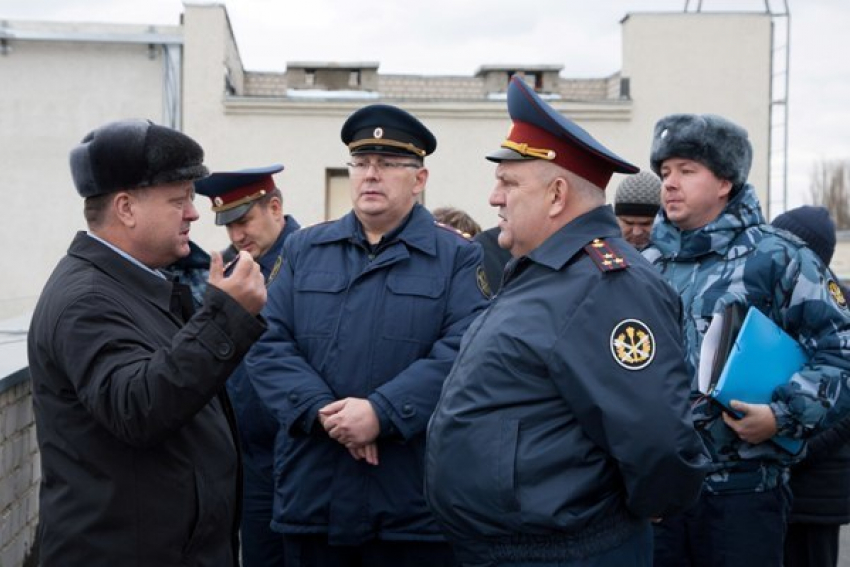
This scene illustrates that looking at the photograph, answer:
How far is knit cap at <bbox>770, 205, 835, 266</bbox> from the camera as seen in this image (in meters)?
5.04

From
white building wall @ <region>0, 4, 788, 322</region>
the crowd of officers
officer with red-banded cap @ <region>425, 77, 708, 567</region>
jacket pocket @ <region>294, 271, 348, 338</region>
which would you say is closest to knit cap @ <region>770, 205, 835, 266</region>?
the crowd of officers

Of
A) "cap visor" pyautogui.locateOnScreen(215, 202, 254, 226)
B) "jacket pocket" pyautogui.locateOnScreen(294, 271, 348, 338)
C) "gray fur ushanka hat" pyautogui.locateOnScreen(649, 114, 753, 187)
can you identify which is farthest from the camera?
"cap visor" pyautogui.locateOnScreen(215, 202, 254, 226)

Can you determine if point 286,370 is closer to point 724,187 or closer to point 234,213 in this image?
point 234,213

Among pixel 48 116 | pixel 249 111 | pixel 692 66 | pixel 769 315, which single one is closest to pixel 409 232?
pixel 769 315

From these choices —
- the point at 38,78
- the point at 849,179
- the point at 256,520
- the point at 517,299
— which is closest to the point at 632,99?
the point at 38,78

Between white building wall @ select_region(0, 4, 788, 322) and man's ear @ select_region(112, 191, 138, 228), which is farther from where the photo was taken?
white building wall @ select_region(0, 4, 788, 322)

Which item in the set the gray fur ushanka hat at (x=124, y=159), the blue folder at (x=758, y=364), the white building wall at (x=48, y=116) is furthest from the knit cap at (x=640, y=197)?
the white building wall at (x=48, y=116)

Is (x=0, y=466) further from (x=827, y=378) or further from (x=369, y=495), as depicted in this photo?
(x=827, y=378)

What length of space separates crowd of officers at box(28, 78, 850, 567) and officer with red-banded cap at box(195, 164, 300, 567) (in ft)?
2.03

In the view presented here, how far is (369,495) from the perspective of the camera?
12.6ft

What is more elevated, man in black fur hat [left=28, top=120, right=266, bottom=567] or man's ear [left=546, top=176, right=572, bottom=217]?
man's ear [left=546, top=176, right=572, bottom=217]

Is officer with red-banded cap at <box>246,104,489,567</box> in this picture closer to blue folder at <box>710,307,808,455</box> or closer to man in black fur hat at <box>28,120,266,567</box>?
man in black fur hat at <box>28,120,266,567</box>

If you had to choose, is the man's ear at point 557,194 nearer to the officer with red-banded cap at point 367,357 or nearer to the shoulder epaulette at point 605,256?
the shoulder epaulette at point 605,256

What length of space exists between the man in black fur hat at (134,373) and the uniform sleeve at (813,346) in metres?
1.79
